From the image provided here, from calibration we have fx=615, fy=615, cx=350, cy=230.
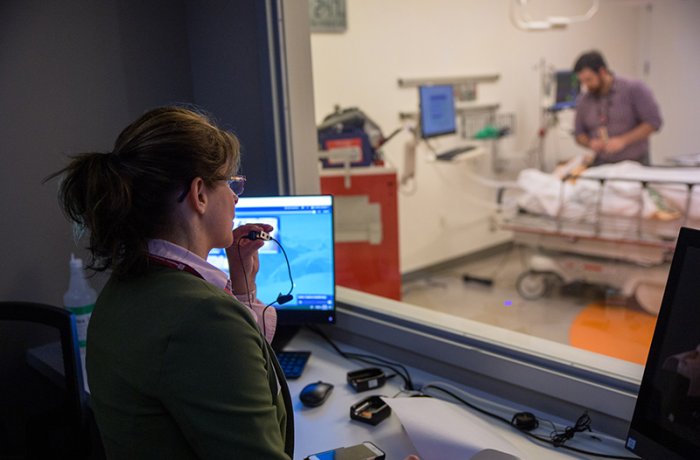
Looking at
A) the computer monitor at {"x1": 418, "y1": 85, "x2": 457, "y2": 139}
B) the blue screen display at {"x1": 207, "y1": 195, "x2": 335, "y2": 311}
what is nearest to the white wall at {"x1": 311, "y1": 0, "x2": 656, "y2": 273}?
the computer monitor at {"x1": 418, "y1": 85, "x2": 457, "y2": 139}

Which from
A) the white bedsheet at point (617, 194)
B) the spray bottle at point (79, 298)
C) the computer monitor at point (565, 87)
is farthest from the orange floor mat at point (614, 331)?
the computer monitor at point (565, 87)

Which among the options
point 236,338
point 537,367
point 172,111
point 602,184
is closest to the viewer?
point 236,338

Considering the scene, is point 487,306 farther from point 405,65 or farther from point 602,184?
point 405,65

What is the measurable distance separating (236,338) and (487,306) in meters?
3.34

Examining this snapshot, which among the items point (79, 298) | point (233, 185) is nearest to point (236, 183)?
Result: point (233, 185)

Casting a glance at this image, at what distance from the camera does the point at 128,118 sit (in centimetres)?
204

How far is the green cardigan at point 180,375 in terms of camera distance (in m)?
0.80

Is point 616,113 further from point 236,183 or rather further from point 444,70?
point 236,183

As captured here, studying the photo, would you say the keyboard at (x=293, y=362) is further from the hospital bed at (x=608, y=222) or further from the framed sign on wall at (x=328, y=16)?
the framed sign on wall at (x=328, y=16)

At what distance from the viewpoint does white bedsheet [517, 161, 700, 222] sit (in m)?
3.25

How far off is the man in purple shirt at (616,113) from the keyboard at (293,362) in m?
3.18

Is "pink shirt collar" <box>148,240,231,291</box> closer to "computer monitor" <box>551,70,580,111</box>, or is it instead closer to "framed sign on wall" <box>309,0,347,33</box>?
"framed sign on wall" <box>309,0,347,33</box>

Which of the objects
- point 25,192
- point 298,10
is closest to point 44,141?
point 25,192

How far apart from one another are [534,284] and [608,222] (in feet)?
2.59
